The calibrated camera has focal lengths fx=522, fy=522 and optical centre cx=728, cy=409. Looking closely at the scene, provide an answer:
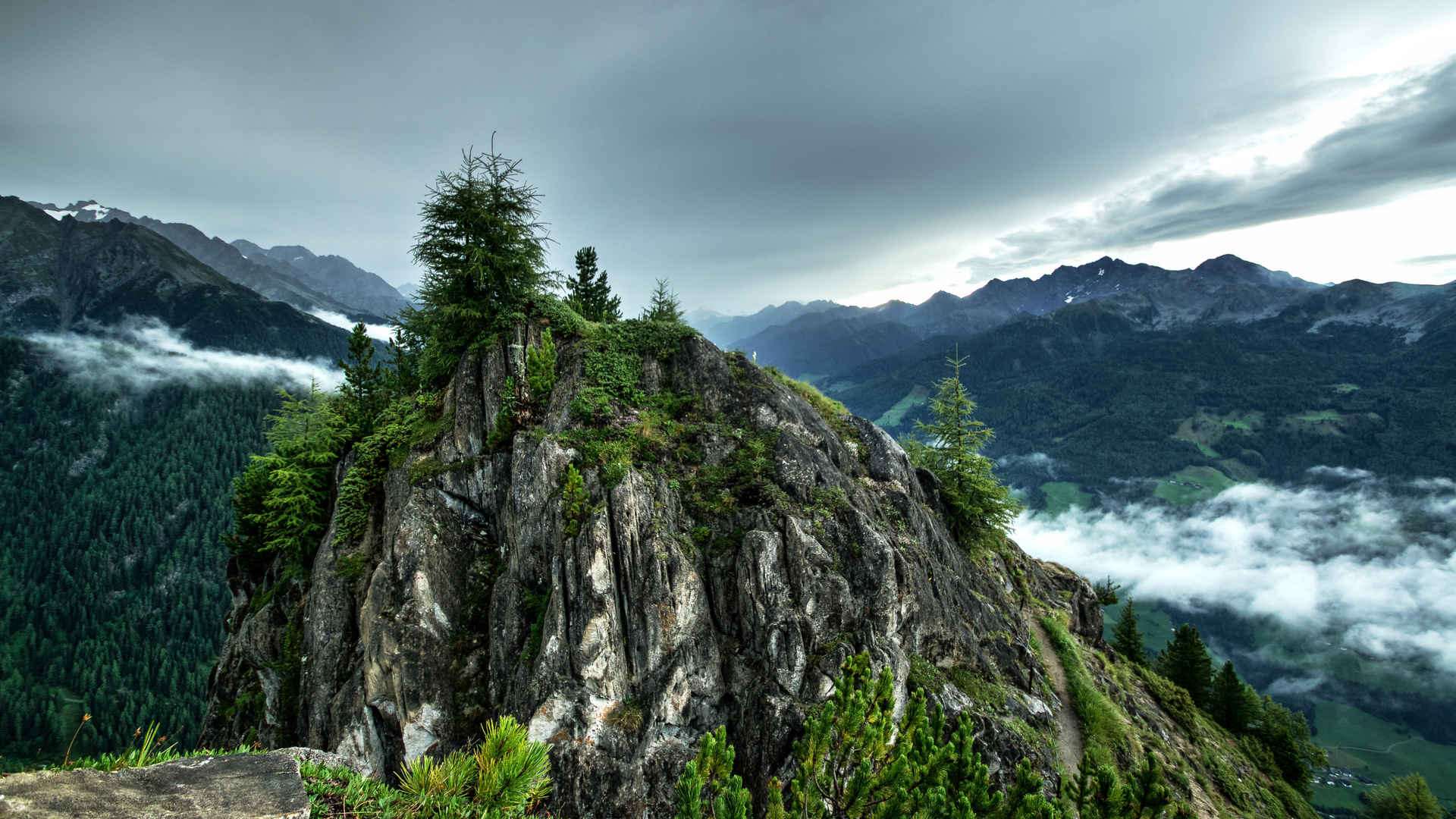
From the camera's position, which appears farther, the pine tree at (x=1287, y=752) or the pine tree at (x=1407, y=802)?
the pine tree at (x=1407, y=802)

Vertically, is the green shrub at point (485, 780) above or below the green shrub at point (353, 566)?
above

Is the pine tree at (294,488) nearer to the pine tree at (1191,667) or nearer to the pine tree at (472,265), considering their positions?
the pine tree at (472,265)

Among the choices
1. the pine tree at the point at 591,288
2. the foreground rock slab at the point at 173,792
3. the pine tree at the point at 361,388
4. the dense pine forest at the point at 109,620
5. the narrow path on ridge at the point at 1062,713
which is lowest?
the dense pine forest at the point at 109,620

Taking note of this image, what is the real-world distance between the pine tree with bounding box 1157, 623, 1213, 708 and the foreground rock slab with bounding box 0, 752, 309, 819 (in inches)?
2434

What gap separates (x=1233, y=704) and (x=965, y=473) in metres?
34.8

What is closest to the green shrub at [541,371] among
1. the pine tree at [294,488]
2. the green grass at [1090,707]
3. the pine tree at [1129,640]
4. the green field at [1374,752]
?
the pine tree at [294,488]

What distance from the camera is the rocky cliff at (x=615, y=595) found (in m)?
19.4

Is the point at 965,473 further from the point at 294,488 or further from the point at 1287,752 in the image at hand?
the point at 294,488

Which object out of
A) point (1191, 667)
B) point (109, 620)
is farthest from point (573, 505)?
point (109, 620)

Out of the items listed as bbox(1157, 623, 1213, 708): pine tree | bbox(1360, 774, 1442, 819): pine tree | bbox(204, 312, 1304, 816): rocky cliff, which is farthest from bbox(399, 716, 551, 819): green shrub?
bbox(1360, 774, 1442, 819): pine tree

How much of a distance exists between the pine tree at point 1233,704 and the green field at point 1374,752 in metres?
170

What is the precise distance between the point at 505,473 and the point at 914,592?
19.4 meters

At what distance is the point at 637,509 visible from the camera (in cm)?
2169

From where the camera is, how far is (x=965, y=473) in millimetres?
34281
